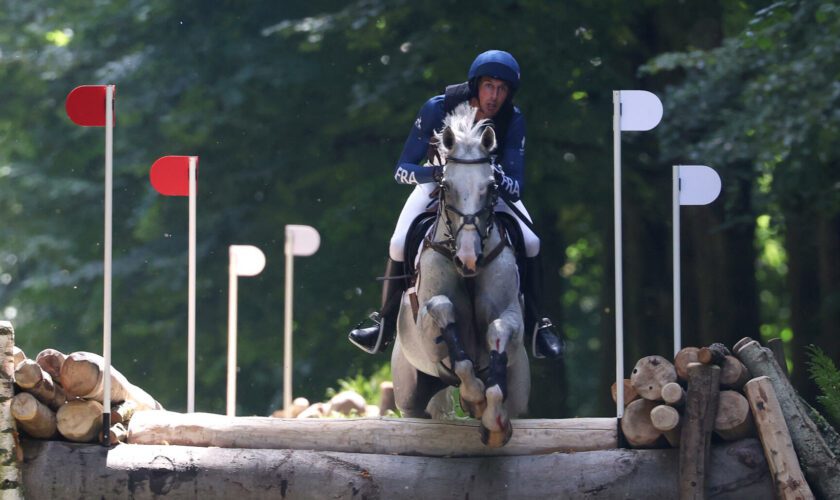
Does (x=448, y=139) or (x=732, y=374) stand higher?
(x=448, y=139)

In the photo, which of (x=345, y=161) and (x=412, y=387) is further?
(x=345, y=161)

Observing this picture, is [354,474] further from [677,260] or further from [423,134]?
[677,260]

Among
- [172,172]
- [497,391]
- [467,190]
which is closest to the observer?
[497,391]

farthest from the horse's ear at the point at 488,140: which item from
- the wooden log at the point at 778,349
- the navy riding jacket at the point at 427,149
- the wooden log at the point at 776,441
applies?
the wooden log at the point at 778,349

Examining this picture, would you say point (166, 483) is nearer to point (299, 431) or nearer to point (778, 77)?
point (299, 431)

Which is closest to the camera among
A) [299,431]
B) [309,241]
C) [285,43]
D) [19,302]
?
[299,431]

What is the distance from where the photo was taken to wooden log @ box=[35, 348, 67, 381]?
669 cm

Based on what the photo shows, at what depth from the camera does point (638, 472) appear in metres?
6.31

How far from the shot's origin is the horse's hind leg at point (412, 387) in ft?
23.8

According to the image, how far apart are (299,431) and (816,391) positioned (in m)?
6.51

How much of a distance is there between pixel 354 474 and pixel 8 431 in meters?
1.66

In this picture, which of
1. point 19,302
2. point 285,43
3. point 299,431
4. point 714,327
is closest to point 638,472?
point 299,431

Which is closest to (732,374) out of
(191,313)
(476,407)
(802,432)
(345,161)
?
(802,432)

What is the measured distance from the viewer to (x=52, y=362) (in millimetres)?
6703
